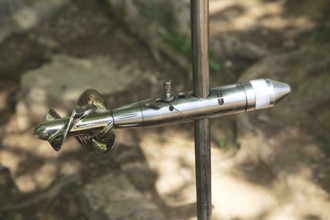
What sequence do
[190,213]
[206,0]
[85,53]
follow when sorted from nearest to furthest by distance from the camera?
[206,0] → [190,213] → [85,53]

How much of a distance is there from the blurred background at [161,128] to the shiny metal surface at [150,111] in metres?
1.12

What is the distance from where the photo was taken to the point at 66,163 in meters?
3.11

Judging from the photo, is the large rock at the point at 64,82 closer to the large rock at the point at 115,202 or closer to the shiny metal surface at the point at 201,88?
the large rock at the point at 115,202

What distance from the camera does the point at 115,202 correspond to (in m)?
2.52

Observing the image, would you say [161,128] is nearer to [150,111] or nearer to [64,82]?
[64,82]

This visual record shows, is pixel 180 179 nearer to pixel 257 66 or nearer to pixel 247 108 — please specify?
pixel 257 66

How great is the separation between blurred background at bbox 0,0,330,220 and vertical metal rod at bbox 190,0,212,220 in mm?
1004

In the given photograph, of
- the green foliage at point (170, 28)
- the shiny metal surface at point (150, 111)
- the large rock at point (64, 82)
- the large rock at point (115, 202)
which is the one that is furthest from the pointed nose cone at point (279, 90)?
the large rock at point (64, 82)

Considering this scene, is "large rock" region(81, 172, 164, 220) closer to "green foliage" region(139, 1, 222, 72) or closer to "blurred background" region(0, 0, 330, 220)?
"blurred background" region(0, 0, 330, 220)

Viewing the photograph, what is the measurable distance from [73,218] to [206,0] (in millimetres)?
1766

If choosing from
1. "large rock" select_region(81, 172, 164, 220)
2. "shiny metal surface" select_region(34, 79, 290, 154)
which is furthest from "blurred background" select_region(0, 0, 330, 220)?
"shiny metal surface" select_region(34, 79, 290, 154)

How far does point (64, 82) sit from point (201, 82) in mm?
2601

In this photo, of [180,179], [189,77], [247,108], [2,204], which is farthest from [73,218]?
[247,108]

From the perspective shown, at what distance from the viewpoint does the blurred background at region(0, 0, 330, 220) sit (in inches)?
98.0
